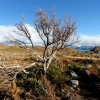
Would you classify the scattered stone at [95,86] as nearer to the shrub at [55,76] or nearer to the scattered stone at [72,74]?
the scattered stone at [72,74]

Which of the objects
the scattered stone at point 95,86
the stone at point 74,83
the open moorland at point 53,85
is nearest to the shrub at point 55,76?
the open moorland at point 53,85

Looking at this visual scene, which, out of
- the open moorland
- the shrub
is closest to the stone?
the open moorland

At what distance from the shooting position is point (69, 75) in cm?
1256

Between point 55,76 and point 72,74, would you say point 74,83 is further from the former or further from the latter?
point 72,74

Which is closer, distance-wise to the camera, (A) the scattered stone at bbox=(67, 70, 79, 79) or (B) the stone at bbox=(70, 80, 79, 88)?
(B) the stone at bbox=(70, 80, 79, 88)

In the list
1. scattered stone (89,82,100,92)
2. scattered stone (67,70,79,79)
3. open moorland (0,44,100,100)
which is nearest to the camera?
open moorland (0,44,100,100)

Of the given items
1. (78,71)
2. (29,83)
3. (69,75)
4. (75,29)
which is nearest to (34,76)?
(29,83)

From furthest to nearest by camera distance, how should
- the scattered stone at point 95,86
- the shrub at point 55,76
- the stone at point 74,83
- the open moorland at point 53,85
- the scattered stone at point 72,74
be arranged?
the scattered stone at point 72,74
the shrub at point 55,76
the stone at point 74,83
the scattered stone at point 95,86
the open moorland at point 53,85

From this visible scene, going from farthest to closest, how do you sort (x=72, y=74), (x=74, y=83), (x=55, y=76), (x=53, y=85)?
(x=72, y=74), (x=55, y=76), (x=74, y=83), (x=53, y=85)

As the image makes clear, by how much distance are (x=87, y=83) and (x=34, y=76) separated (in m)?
3.18

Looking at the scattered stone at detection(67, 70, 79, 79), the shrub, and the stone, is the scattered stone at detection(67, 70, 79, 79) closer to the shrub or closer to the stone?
the shrub

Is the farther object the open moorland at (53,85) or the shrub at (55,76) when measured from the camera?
the shrub at (55,76)

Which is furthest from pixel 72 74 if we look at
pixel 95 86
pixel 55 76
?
pixel 95 86

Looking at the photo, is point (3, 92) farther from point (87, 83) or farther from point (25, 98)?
point (87, 83)
